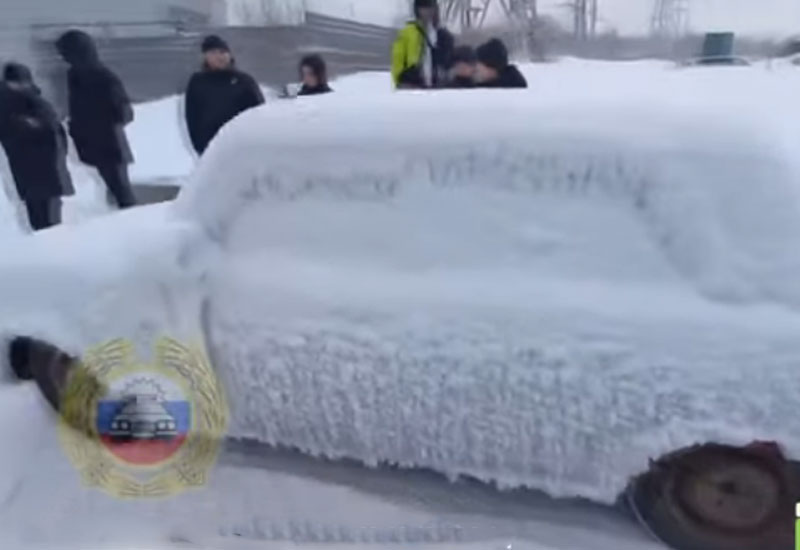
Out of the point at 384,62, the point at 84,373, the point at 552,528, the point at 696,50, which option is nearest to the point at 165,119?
the point at 384,62

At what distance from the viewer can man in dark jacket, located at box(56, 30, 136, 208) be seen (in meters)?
6.12

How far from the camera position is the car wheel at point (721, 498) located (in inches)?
113

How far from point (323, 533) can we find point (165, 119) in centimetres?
862

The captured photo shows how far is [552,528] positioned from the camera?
10.2 ft

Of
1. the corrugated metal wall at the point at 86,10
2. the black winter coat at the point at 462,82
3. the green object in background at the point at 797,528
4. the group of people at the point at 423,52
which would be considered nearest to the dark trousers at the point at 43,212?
the group of people at the point at 423,52

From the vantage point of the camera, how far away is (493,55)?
18.2 ft

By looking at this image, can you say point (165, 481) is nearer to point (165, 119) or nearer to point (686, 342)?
point (686, 342)

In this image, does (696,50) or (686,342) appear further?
(696,50)

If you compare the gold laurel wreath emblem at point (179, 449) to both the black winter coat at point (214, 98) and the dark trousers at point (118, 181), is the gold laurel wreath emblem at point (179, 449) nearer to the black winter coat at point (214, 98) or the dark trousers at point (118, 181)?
the black winter coat at point (214, 98)

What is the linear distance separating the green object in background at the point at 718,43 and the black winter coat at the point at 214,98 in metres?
11.6

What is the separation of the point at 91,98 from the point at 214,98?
911 millimetres

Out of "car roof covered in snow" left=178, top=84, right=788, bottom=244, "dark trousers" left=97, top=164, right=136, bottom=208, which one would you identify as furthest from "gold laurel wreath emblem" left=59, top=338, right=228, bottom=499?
"dark trousers" left=97, top=164, right=136, bottom=208

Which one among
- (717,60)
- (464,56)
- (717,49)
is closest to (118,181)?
(464,56)

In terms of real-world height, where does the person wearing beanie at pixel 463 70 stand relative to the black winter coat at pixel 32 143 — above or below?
above
